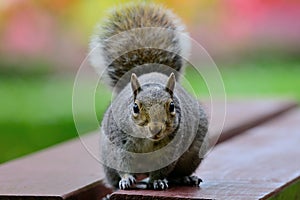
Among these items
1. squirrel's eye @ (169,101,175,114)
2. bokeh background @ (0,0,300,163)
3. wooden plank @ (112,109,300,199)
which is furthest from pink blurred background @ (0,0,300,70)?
squirrel's eye @ (169,101,175,114)

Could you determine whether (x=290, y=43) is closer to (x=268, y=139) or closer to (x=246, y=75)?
(x=246, y=75)

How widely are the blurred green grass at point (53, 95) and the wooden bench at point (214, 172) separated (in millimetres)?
845

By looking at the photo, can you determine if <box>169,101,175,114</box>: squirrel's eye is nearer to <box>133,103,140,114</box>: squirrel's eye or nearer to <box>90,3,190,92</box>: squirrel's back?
<box>133,103,140,114</box>: squirrel's eye

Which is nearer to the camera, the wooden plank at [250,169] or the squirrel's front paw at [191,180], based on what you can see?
the wooden plank at [250,169]

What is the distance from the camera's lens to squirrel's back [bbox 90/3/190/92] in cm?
207

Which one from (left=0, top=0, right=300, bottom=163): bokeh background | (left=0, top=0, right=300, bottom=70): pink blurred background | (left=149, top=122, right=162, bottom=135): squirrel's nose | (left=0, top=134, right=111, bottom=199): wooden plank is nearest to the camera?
(left=149, top=122, right=162, bottom=135): squirrel's nose

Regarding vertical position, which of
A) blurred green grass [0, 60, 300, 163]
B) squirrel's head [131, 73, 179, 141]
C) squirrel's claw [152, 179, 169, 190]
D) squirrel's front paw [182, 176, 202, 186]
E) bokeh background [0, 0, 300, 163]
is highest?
bokeh background [0, 0, 300, 163]

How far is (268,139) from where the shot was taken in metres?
2.59

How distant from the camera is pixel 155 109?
1.72 m

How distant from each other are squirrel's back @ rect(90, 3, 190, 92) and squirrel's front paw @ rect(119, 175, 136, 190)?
0.28m

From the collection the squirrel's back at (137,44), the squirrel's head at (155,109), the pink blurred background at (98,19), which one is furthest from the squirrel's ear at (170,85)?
the pink blurred background at (98,19)

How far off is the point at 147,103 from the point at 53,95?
273cm

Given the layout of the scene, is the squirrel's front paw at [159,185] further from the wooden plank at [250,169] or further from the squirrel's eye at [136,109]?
the squirrel's eye at [136,109]

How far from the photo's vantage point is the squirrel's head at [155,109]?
1710mm
